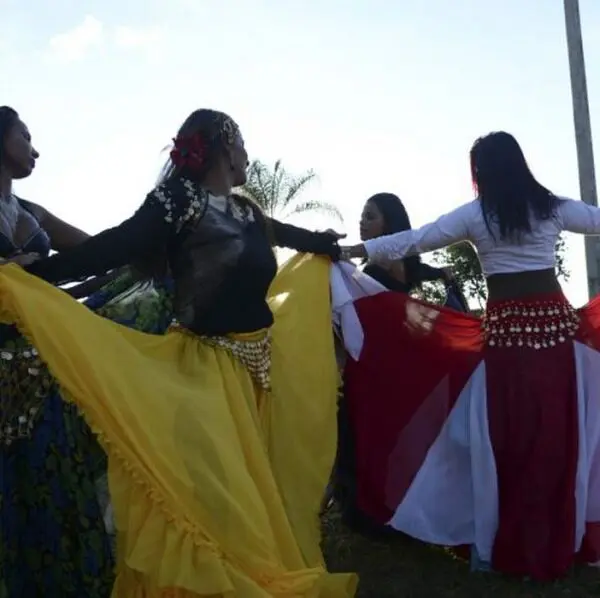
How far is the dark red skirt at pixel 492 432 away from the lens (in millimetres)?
4148

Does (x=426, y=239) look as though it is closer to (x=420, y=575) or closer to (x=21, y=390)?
(x=420, y=575)

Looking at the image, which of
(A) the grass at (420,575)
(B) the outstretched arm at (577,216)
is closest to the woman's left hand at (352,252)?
(B) the outstretched arm at (577,216)

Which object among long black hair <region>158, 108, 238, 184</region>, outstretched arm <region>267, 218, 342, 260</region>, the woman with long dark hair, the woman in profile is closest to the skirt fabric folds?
outstretched arm <region>267, 218, 342, 260</region>

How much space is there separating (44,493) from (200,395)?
751mm

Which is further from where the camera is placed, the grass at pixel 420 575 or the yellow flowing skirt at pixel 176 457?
the grass at pixel 420 575

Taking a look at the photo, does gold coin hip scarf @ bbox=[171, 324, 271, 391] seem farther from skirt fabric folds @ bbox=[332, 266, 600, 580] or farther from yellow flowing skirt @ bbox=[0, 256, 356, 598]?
skirt fabric folds @ bbox=[332, 266, 600, 580]

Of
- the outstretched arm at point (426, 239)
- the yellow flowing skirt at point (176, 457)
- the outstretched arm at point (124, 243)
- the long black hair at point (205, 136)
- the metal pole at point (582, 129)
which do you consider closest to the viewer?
the yellow flowing skirt at point (176, 457)

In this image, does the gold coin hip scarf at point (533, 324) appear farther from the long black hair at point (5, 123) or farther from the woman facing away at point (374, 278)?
the long black hair at point (5, 123)

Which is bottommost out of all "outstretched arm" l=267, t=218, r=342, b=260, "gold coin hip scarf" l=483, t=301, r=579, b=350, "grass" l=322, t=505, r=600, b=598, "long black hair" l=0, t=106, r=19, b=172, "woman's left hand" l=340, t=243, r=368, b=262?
"grass" l=322, t=505, r=600, b=598

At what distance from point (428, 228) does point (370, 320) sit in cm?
61

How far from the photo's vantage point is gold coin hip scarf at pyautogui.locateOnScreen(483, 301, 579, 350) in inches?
165

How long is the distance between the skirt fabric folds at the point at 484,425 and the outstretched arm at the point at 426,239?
0.83ft

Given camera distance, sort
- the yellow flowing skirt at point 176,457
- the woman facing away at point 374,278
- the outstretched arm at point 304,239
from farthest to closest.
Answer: the woman facing away at point 374,278
the outstretched arm at point 304,239
the yellow flowing skirt at point 176,457

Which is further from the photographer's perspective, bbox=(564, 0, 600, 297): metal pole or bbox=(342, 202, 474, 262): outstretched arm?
bbox=(564, 0, 600, 297): metal pole
